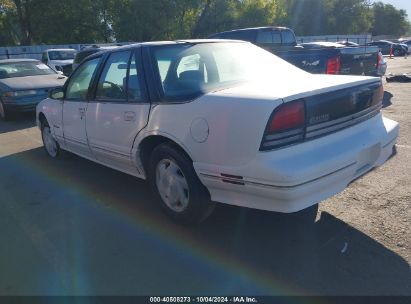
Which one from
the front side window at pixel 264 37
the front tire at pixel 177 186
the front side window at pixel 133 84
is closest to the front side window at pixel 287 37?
the front side window at pixel 264 37

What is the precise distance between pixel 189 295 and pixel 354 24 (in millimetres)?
68896

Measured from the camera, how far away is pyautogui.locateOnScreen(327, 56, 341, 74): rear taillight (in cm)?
810

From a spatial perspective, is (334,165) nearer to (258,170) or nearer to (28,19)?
(258,170)

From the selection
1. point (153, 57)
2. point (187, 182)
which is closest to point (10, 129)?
point (153, 57)

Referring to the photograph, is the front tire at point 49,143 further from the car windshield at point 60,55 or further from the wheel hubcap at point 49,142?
the car windshield at point 60,55

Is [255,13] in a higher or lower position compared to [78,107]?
higher

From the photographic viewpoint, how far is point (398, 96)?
10.0 m

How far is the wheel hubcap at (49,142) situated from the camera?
241 inches

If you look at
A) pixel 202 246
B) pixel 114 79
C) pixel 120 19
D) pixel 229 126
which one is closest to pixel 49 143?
pixel 114 79

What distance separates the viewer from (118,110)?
4023mm

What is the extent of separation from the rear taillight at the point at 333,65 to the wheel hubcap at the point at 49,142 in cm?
537

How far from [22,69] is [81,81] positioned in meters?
6.95

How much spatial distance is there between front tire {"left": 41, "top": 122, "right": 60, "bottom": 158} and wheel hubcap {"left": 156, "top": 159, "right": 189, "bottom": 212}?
2.95m

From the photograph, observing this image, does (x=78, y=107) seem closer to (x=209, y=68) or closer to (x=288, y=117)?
(x=209, y=68)
